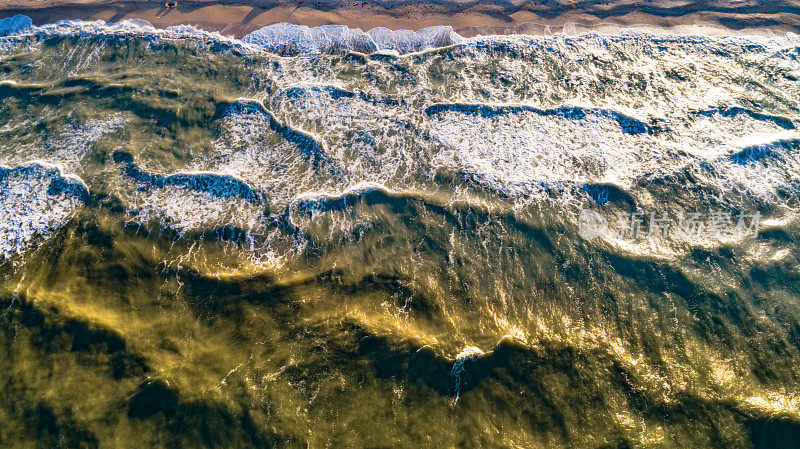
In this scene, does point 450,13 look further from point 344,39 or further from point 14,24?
point 14,24

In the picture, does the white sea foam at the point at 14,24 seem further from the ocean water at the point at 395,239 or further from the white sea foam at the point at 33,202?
the white sea foam at the point at 33,202

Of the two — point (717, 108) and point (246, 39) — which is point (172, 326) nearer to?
point (246, 39)

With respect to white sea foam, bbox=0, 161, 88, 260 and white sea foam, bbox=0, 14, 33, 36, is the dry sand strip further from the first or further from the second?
white sea foam, bbox=0, 161, 88, 260

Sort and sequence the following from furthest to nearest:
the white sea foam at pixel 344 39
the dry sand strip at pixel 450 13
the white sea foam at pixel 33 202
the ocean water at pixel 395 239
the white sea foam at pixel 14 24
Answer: the dry sand strip at pixel 450 13 < the white sea foam at pixel 14 24 < the white sea foam at pixel 344 39 < the white sea foam at pixel 33 202 < the ocean water at pixel 395 239

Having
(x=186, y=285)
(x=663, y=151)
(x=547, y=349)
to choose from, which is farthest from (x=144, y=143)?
(x=663, y=151)

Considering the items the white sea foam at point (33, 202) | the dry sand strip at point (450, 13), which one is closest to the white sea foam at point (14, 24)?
the dry sand strip at point (450, 13)
